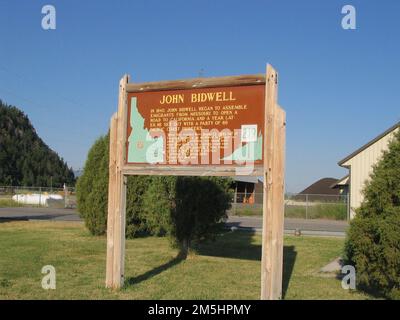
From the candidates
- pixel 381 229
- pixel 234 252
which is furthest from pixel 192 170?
pixel 234 252

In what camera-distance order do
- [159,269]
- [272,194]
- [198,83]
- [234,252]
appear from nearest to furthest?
[272,194], [198,83], [159,269], [234,252]

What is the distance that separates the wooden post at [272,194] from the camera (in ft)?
22.1

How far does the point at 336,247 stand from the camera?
1417 centimetres

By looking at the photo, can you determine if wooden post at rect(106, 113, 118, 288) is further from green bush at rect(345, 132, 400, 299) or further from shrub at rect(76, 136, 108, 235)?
shrub at rect(76, 136, 108, 235)

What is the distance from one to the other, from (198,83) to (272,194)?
6.84 feet

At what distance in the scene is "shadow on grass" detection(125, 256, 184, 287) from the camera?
8.31 metres

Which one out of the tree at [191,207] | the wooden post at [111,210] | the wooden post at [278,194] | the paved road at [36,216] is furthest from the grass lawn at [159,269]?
the paved road at [36,216]

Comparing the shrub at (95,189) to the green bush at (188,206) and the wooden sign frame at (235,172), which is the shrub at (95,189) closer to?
the green bush at (188,206)

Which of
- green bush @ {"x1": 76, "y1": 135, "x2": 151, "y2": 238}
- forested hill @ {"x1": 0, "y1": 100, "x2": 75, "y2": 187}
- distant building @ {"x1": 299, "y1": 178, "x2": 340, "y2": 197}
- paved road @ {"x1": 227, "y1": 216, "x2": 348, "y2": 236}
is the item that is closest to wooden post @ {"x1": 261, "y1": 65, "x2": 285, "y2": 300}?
green bush @ {"x1": 76, "y1": 135, "x2": 151, "y2": 238}

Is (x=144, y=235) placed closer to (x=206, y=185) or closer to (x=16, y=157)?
(x=206, y=185)

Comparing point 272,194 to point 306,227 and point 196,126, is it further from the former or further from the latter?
point 306,227

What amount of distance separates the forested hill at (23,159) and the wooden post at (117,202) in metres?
91.5

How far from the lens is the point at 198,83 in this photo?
7.56 meters
